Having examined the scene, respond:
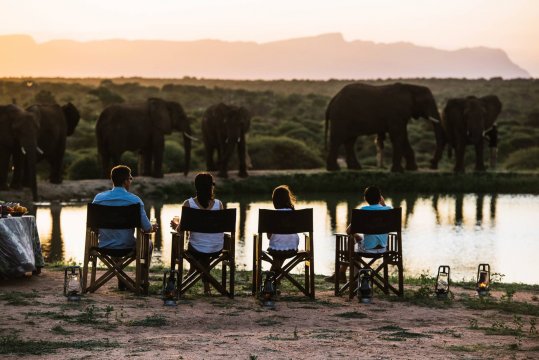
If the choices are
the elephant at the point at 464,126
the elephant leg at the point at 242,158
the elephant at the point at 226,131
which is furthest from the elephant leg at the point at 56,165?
the elephant at the point at 464,126

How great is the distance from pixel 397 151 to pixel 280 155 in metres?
7.48

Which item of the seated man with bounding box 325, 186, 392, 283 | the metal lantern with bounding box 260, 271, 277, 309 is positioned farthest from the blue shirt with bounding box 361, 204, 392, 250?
the metal lantern with bounding box 260, 271, 277, 309

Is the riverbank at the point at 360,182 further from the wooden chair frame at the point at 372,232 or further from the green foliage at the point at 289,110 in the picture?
the wooden chair frame at the point at 372,232

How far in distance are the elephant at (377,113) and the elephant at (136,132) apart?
548 cm

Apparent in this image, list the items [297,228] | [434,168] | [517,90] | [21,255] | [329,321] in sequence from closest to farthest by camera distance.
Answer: [329,321], [297,228], [21,255], [434,168], [517,90]

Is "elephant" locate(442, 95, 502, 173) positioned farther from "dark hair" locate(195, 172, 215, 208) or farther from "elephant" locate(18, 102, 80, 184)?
"dark hair" locate(195, 172, 215, 208)

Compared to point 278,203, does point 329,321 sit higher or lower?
lower

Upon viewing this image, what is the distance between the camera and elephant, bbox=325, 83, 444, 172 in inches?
1471

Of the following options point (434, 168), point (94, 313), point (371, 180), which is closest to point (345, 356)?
point (94, 313)

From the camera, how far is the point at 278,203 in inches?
513

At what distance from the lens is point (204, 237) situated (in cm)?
1273

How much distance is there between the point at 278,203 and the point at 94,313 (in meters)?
2.56

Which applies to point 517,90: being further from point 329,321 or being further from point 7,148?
point 329,321

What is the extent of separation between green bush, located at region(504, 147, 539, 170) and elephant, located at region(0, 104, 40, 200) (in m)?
20.5
